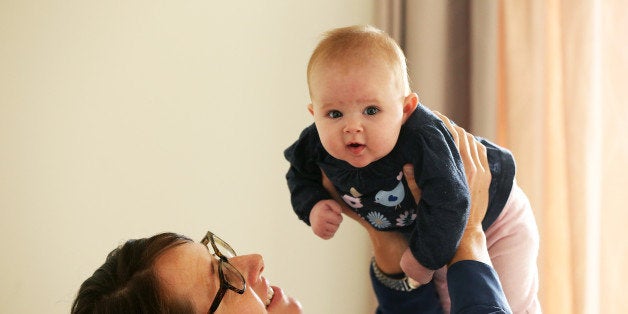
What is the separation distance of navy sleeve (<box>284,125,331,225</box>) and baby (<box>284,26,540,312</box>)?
0.04m

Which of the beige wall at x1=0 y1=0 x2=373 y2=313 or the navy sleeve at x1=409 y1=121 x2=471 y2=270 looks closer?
the navy sleeve at x1=409 y1=121 x2=471 y2=270

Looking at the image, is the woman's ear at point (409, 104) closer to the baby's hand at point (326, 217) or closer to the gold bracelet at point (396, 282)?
the baby's hand at point (326, 217)

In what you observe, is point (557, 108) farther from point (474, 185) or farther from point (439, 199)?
point (439, 199)

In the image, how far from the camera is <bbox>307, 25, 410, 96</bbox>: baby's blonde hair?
4.80 ft

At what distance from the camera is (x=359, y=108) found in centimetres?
146

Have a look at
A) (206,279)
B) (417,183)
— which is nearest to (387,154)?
(417,183)

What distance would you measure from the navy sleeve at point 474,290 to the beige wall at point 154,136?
1.43 m

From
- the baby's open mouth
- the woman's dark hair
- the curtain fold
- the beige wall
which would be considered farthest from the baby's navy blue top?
the beige wall

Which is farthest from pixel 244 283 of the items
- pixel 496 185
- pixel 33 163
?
pixel 33 163

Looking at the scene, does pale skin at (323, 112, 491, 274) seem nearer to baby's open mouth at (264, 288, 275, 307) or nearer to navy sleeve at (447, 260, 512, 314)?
navy sleeve at (447, 260, 512, 314)

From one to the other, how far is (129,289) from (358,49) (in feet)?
2.03

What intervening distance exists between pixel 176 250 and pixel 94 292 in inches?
6.6

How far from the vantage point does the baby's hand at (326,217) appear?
65.3 inches

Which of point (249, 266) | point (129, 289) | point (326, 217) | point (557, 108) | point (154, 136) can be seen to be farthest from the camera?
point (154, 136)
